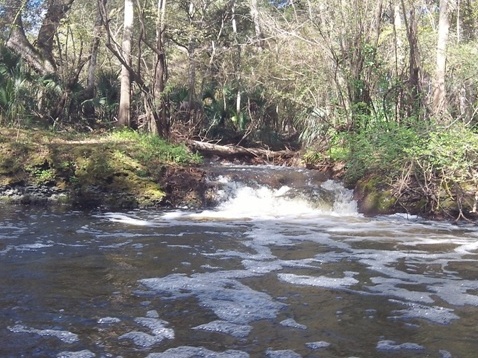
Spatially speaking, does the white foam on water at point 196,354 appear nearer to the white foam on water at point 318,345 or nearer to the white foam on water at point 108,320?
the white foam on water at point 318,345

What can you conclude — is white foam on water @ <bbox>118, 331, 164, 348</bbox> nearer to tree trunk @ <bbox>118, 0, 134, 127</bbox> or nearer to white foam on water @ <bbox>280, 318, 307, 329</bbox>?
white foam on water @ <bbox>280, 318, 307, 329</bbox>

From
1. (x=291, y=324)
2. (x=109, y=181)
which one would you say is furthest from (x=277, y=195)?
(x=291, y=324)

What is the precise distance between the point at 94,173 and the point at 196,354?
29.6ft

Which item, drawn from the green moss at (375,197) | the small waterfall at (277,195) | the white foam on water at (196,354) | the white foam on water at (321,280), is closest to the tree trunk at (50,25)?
the small waterfall at (277,195)

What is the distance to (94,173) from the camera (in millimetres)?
12523

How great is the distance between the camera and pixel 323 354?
411 centimetres

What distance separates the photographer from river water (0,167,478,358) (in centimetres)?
431

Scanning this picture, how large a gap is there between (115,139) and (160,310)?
10574mm

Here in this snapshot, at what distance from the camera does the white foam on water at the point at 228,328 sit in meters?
4.54

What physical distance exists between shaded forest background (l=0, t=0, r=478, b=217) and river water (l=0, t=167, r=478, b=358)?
6.17 ft

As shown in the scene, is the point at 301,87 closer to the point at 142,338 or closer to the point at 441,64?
the point at 441,64

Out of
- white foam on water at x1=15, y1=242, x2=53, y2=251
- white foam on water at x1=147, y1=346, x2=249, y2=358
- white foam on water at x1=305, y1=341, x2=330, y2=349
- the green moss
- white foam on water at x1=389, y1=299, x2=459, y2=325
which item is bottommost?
white foam on water at x1=15, y1=242, x2=53, y2=251

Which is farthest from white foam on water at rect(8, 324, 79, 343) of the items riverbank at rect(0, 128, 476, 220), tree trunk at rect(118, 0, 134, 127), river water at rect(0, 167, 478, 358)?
tree trunk at rect(118, 0, 134, 127)

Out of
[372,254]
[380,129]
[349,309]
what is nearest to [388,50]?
[380,129]
